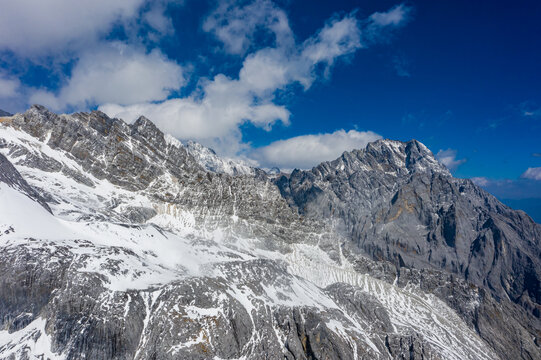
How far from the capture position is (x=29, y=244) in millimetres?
90688

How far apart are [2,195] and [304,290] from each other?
131874mm

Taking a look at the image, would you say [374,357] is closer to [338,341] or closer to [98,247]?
[338,341]

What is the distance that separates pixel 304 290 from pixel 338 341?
4223cm

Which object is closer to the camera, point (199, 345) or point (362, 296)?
point (199, 345)

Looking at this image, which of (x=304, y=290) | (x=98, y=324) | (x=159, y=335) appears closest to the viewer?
(x=98, y=324)

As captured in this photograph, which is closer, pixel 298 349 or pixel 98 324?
pixel 98 324

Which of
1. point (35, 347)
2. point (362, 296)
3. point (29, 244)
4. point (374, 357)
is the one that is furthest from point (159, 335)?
point (362, 296)

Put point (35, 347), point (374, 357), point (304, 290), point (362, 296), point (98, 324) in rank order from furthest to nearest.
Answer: point (362, 296)
point (304, 290)
point (374, 357)
point (98, 324)
point (35, 347)

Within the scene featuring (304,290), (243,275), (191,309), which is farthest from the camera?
(304,290)

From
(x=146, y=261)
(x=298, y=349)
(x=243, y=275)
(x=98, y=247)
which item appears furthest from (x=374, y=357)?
(x=98, y=247)

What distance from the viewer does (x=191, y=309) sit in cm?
10331

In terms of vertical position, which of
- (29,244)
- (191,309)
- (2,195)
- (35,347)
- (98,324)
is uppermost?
(2,195)

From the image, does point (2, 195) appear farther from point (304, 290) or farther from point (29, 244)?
point (304, 290)

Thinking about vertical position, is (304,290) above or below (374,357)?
above
